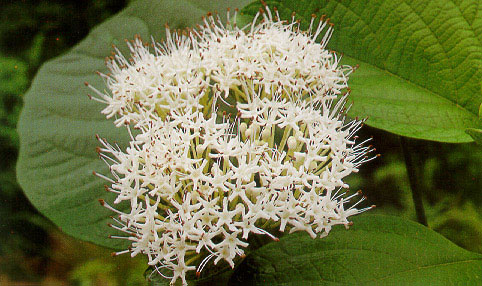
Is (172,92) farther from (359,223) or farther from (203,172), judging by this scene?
(359,223)

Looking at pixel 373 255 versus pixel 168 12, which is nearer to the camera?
pixel 373 255

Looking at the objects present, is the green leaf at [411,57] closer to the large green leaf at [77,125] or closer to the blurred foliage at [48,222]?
the blurred foliage at [48,222]

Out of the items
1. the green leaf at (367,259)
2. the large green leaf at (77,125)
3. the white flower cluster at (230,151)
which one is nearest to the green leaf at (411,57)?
the white flower cluster at (230,151)

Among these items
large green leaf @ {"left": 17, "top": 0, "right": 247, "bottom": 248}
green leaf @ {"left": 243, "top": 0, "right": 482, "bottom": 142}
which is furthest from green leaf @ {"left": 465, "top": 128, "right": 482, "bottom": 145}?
large green leaf @ {"left": 17, "top": 0, "right": 247, "bottom": 248}

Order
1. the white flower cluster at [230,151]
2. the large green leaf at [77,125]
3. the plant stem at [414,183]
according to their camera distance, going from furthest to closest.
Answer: the large green leaf at [77,125] < the plant stem at [414,183] < the white flower cluster at [230,151]

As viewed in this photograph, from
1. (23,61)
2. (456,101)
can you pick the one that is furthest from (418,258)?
(23,61)

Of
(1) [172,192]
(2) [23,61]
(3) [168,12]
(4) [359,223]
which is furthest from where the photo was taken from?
(2) [23,61]
